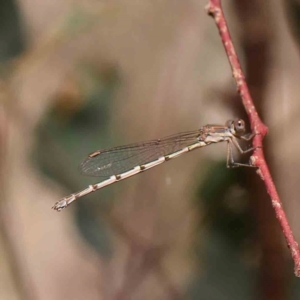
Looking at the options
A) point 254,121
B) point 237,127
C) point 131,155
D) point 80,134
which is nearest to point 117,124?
point 80,134

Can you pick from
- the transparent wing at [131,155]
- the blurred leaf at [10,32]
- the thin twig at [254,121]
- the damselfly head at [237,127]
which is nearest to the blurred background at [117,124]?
the blurred leaf at [10,32]

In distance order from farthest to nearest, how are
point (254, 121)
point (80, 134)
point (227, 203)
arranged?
point (80, 134) → point (227, 203) → point (254, 121)

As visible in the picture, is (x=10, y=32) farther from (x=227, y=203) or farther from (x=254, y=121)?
(x=254, y=121)

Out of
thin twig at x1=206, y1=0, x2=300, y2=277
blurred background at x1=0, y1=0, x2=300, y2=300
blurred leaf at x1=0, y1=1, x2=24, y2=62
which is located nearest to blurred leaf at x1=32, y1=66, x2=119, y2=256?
blurred background at x1=0, y1=0, x2=300, y2=300

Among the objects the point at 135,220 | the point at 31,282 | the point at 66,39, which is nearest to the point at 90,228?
the point at 135,220

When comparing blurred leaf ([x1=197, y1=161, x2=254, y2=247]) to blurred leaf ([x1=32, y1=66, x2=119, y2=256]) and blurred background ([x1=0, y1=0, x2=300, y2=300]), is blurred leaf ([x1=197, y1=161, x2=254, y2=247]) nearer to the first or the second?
blurred background ([x1=0, y1=0, x2=300, y2=300])

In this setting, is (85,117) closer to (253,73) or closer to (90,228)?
(90,228)
